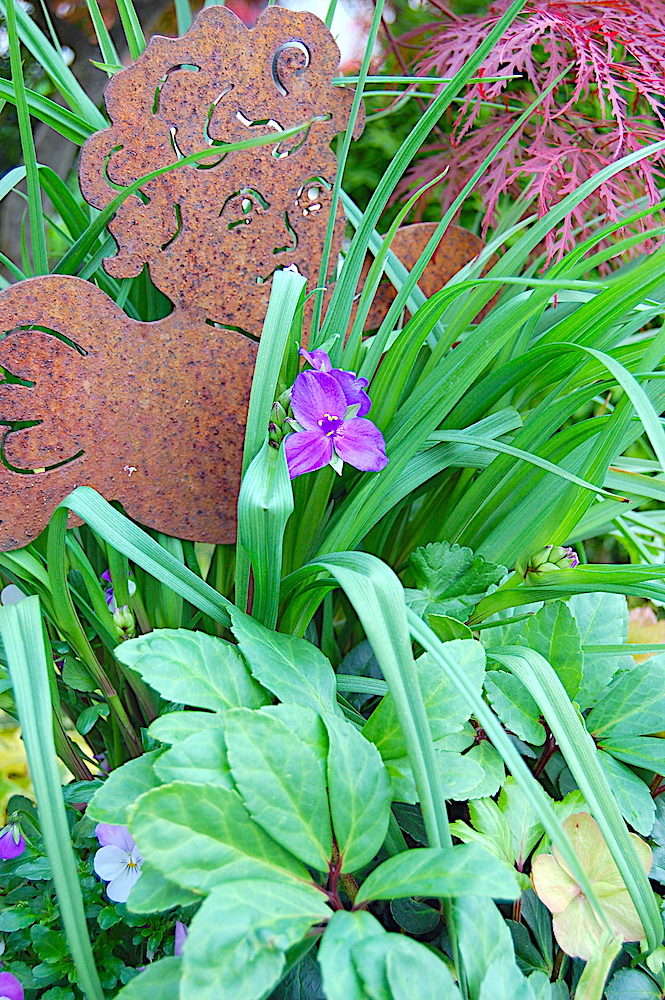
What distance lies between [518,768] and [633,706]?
9.3 inches

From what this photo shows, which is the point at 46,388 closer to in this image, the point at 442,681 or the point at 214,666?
the point at 214,666

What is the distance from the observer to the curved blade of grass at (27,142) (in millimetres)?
529

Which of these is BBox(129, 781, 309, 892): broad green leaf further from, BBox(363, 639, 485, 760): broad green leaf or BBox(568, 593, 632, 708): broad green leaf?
BBox(568, 593, 632, 708): broad green leaf

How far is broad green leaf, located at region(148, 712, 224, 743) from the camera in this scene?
1.42 feet

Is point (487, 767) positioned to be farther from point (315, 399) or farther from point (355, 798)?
point (315, 399)

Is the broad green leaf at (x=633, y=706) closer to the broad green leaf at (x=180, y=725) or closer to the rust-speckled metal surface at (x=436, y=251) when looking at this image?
the broad green leaf at (x=180, y=725)

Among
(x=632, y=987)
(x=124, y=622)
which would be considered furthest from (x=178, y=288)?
(x=632, y=987)

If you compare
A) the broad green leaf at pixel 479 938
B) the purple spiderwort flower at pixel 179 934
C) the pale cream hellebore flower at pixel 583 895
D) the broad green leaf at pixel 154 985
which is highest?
the broad green leaf at pixel 479 938

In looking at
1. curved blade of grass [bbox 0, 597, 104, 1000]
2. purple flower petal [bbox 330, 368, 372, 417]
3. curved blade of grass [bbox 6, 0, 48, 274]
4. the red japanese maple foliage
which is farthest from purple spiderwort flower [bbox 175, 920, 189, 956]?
the red japanese maple foliage

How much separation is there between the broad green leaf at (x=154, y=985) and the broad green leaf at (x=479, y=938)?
16cm

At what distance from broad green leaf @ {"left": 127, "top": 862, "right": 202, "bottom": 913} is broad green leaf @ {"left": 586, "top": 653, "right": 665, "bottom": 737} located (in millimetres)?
353

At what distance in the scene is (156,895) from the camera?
1.29ft

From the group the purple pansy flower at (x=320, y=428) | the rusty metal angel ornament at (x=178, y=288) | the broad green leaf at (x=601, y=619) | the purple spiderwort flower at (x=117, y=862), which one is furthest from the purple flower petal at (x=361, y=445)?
the purple spiderwort flower at (x=117, y=862)

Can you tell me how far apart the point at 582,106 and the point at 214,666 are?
0.88 m
